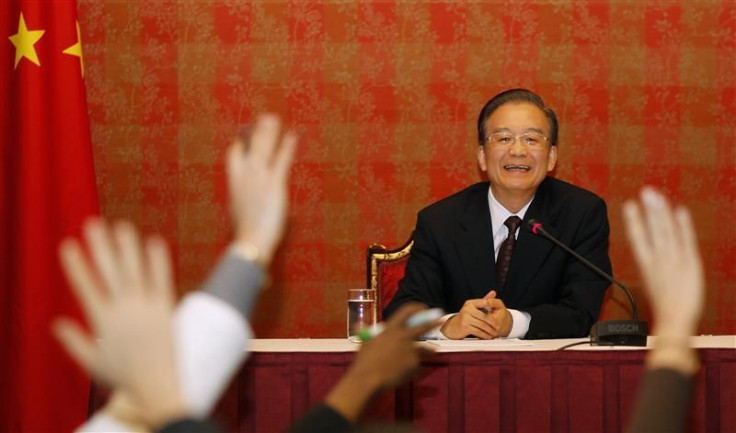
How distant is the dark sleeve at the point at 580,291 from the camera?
9.48 feet

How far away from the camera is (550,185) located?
347cm

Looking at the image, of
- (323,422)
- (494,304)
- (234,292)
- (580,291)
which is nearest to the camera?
(234,292)

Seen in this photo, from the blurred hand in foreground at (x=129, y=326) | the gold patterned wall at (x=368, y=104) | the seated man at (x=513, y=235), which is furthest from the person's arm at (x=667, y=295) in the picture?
the gold patterned wall at (x=368, y=104)

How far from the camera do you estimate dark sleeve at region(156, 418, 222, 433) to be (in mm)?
586

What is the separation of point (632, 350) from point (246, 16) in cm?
254

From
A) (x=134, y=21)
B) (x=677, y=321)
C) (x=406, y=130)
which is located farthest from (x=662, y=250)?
(x=134, y=21)

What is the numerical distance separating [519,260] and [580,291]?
0.82ft

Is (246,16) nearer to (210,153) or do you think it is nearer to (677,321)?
(210,153)

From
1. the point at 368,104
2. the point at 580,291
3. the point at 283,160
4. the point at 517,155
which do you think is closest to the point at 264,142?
the point at 283,160

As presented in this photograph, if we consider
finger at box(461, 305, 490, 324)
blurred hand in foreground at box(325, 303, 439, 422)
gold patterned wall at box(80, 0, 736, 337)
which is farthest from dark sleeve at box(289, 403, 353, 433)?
gold patterned wall at box(80, 0, 736, 337)

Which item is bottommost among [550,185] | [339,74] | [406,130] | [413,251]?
[413,251]

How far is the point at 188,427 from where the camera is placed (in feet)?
1.94

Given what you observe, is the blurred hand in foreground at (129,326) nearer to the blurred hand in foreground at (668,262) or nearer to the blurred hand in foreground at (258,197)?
the blurred hand in foreground at (258,197)

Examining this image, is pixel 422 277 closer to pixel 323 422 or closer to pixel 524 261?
pixel 524 261
